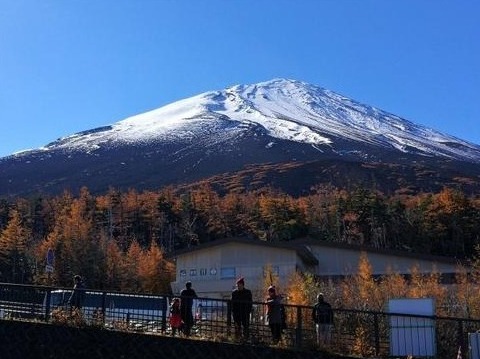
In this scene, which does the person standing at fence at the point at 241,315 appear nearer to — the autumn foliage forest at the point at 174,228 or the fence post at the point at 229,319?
the fence post at the point at 229,319

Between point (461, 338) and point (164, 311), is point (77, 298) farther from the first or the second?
point (461, 338)

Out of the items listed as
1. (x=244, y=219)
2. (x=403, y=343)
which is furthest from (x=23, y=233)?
(x=403, y=343)

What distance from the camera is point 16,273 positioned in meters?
67.7

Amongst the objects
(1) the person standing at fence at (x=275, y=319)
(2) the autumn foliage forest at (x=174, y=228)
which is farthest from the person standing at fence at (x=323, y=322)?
(2) the autumn foliage forest at (x=174, y=228)

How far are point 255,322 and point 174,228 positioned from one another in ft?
261

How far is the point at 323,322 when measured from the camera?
45.4 ft

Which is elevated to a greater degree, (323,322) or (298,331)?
(323,322)

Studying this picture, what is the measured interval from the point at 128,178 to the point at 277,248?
120 m

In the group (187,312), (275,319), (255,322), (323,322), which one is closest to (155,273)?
(187,312)

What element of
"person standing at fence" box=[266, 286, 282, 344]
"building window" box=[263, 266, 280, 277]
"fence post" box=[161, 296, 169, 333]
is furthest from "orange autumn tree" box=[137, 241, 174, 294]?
"person standing at fence" box=[266, 286, 282, 344]

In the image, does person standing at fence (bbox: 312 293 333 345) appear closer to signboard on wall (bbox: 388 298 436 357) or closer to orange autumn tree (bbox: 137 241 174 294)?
signboard on wall (bbox: 388 298 436 357)

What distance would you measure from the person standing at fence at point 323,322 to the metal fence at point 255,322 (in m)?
0.14

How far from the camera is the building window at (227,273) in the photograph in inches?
1838

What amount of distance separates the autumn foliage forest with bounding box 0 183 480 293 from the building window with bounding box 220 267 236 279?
574 inches
